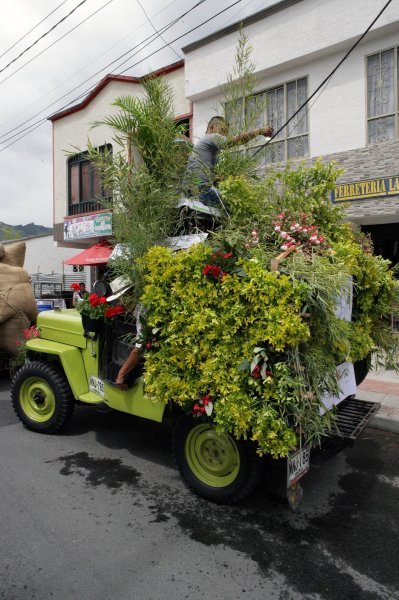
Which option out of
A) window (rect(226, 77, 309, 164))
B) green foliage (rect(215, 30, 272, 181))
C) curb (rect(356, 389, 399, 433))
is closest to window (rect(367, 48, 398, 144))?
window (rect(226, 77, 309, 164))

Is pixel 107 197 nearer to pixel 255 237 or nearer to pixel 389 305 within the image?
pixel 255 237

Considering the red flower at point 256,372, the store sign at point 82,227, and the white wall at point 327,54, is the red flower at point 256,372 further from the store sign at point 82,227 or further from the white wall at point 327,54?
the store sign at point 82,227

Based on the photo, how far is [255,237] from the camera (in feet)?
10.2

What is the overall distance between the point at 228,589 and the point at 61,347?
285 cm

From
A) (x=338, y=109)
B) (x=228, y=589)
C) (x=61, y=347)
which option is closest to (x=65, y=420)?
(x=61, y=347)

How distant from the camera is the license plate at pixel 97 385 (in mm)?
4051

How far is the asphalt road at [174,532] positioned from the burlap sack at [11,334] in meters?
2.69

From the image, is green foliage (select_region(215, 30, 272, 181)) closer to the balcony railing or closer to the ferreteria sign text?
the ferreteria sign text

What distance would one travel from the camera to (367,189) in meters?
9.17

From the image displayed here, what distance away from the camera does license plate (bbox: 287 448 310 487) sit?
107 inches

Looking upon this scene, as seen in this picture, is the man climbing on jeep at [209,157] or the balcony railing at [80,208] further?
the balcony railing at [80,208]

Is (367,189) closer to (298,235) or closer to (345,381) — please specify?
(298,235)

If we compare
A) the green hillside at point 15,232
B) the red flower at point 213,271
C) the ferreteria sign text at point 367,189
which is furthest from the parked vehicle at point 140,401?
the green hillside at point 15,232

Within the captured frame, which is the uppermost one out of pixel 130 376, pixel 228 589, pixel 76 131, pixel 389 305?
pixel 76 131
